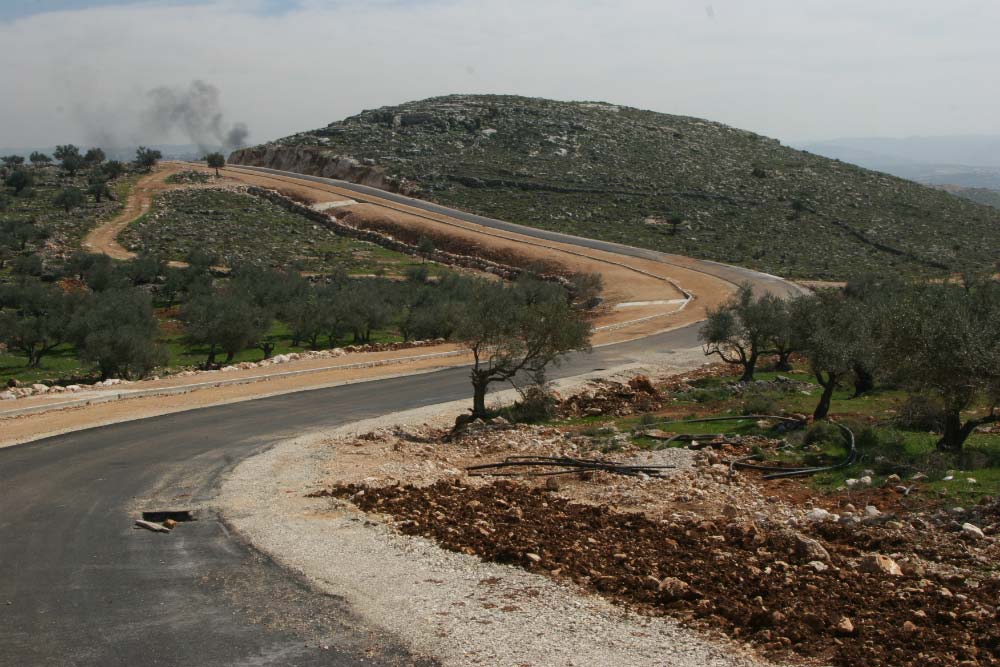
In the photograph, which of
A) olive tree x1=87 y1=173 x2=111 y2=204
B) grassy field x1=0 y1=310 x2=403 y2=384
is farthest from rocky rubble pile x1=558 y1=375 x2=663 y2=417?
olive tree x1=87 y1=173 x2=111 y2=204

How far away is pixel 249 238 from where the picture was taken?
65625 millimetres

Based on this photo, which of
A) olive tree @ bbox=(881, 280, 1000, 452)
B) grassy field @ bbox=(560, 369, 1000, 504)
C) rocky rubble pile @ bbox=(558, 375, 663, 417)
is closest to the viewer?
grassy field @ bbox=(560, 369, 1000, 504)

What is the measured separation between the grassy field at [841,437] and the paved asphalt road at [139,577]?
8540 mm

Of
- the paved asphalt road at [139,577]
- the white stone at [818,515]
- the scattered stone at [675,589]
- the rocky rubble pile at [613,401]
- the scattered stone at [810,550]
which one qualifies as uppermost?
the scattered stone at [810,550]

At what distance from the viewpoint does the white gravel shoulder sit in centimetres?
793

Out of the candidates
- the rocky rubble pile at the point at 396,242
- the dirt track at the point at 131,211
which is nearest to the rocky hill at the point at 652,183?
the rocky rubble pile at the point at 396,242

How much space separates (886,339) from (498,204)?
201ft

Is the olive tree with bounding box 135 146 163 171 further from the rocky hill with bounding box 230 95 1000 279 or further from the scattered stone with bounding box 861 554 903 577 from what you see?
the scattered stone with bounding box 861 554 903 577

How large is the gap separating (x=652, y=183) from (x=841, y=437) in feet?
213

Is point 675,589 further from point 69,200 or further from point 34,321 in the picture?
point 69,200

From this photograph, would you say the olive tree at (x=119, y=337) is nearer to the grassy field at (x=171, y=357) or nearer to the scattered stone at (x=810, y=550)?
the grassy field at (x=171, y=357)

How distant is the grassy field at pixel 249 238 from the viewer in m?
59.9

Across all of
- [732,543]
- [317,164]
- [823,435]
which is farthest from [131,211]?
[732,543]

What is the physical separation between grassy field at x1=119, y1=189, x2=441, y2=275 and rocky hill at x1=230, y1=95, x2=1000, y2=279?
14.1 m
